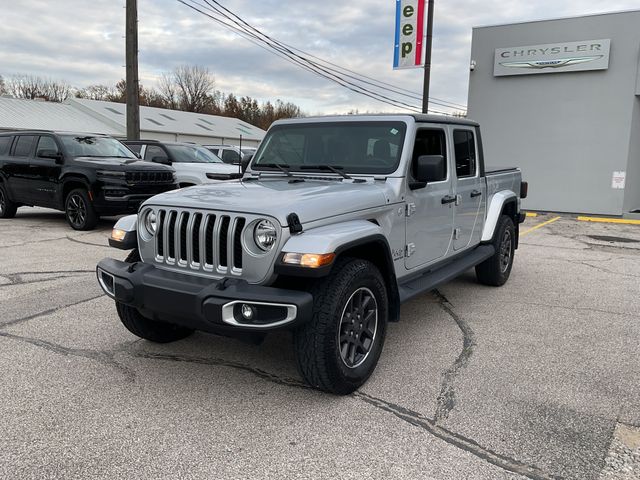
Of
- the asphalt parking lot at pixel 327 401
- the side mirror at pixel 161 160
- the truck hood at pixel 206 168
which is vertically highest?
the side mirror at pixel 161 160

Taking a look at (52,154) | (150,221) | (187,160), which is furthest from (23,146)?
(150,221)

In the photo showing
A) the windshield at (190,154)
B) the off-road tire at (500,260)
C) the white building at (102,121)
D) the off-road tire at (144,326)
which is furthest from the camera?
the white building at (102,121)

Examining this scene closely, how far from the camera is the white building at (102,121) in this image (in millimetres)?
34062

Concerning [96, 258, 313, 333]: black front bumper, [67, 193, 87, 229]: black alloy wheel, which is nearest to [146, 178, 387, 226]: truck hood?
[96, 258, 313, 333]: black front bumper

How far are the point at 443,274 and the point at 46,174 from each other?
334 inches

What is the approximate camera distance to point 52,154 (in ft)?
32.3

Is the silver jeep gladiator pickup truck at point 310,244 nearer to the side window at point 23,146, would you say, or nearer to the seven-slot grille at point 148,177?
the seven-slot grille at point 148,177

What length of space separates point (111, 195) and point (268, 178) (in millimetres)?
5946

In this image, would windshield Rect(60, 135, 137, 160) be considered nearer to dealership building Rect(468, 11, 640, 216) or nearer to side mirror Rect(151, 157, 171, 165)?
side mirror Rect(151, 157, 171, 165)

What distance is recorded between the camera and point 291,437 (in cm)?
290

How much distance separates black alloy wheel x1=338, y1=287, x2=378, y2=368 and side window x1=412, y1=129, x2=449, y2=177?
1.28m

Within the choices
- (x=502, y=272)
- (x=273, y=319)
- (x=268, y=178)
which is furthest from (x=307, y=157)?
(x=502, y=272)

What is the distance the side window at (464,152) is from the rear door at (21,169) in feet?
28.8

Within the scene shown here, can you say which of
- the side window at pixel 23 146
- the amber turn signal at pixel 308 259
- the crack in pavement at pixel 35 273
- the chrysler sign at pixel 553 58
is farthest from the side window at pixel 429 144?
the chrysler sign at pixel 553 58
